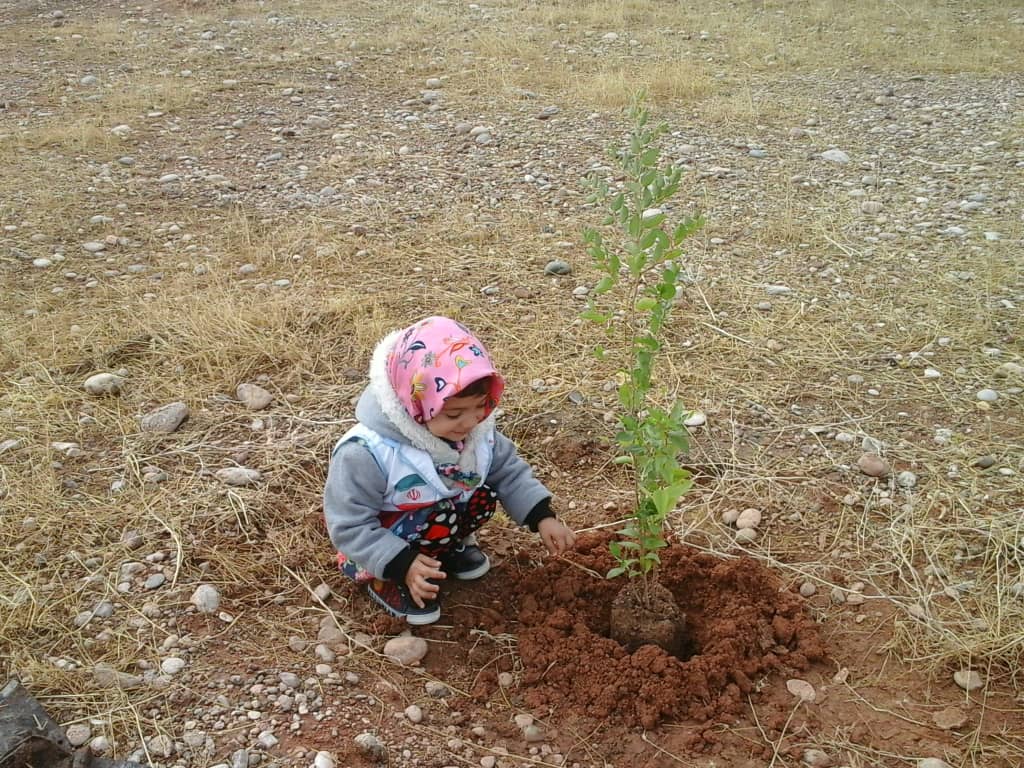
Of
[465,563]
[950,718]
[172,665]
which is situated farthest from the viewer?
[465,563]

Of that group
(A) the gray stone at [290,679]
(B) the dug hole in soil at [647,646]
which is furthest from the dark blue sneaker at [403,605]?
(A) the gray stone at [290,679]

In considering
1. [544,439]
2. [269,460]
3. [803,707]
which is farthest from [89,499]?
[803,707]

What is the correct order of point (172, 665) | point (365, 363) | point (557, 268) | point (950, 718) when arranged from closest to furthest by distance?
point (950, 718) → point (172, 665) → point (365, 363) → point (557, 268)

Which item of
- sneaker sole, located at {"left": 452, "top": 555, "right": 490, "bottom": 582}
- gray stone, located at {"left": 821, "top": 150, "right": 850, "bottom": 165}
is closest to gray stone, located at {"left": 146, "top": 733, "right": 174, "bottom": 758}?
sneaker sole, located at {"left": 452, "top": 555, "right": 490, "bottom": 582}

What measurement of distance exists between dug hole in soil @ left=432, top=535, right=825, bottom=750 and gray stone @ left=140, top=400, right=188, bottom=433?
4.91ft

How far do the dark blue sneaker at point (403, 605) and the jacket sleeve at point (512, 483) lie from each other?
0.40 m

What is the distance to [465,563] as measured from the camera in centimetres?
314

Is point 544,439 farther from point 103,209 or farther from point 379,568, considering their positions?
point 103,209

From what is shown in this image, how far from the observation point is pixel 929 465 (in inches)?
138

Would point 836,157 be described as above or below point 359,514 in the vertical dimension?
below

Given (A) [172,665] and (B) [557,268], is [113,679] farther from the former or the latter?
(B) [557,268]

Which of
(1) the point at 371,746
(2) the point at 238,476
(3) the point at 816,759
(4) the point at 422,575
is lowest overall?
(3) the point at 816,759

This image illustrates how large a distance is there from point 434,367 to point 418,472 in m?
0.35

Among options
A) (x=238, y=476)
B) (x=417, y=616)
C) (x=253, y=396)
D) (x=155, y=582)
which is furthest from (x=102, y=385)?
(x=417, y=616)
